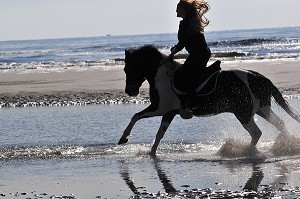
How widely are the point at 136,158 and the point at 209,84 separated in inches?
62.8

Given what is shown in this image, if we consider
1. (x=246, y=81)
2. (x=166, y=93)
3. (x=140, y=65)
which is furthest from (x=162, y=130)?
(x=246, y=81)

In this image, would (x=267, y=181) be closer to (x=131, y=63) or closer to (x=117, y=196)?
(x=117, y=196)

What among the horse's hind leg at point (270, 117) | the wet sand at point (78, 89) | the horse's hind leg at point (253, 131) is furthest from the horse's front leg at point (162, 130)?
the wet sand at point (78, 89)

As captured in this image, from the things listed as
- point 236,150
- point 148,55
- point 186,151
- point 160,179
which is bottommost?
point 186,151

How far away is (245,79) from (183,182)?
2781 millimetres

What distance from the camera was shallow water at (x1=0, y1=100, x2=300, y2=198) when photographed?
8.77 m

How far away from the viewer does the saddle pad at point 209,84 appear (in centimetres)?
1111

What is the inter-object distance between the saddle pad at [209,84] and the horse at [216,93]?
17 mm

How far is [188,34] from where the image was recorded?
1125 cm

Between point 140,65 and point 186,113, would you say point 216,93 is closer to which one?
point 186,113

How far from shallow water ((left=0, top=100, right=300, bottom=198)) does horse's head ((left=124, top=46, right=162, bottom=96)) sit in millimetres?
1112

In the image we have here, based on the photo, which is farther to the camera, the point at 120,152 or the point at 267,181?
the point at 120,152

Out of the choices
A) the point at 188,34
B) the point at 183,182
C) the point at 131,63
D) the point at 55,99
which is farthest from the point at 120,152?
the point at 55,99

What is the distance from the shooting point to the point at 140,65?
1184cm
